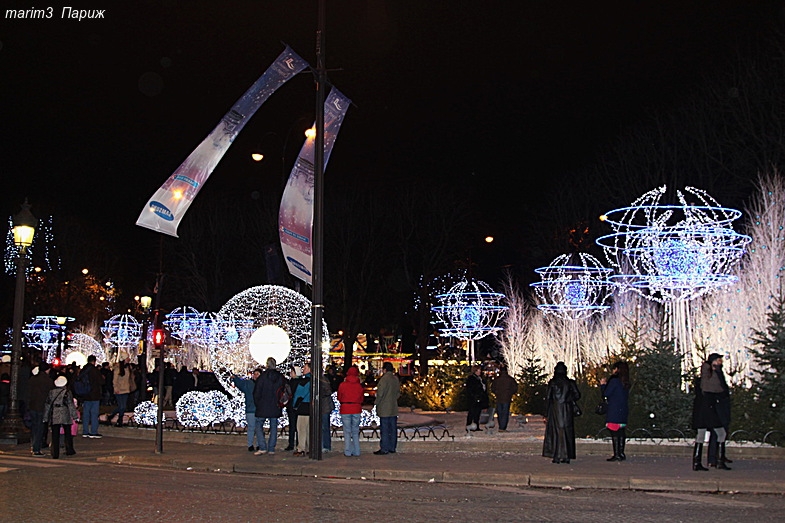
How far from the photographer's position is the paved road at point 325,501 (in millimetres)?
10227

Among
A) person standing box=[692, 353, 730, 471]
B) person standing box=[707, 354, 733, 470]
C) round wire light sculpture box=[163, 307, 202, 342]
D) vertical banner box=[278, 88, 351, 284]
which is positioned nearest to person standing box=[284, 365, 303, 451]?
vertical banner box=[278, 88, 351, 284]

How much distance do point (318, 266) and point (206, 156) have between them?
3531mm

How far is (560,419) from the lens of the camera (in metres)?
15.2

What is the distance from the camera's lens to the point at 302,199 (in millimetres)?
18625

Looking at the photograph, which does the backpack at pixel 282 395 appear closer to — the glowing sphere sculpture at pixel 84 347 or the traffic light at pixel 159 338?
the traffic light at pixel 159 338

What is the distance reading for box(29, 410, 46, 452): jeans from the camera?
59.1 feet

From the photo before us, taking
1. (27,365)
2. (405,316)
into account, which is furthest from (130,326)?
(27,365)

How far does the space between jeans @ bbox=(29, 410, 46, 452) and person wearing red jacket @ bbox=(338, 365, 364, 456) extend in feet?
19.7

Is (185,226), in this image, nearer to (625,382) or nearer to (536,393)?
(536,393)

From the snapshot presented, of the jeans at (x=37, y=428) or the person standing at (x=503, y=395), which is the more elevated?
the person standing at (x=503, y=395)


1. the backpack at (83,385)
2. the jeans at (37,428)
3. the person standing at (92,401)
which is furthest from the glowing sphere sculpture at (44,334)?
the jeans at (37,428)

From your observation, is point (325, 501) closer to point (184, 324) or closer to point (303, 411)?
point (303, 411)

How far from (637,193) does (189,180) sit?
2753 cm

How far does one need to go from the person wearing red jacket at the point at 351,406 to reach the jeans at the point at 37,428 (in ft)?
19.7
